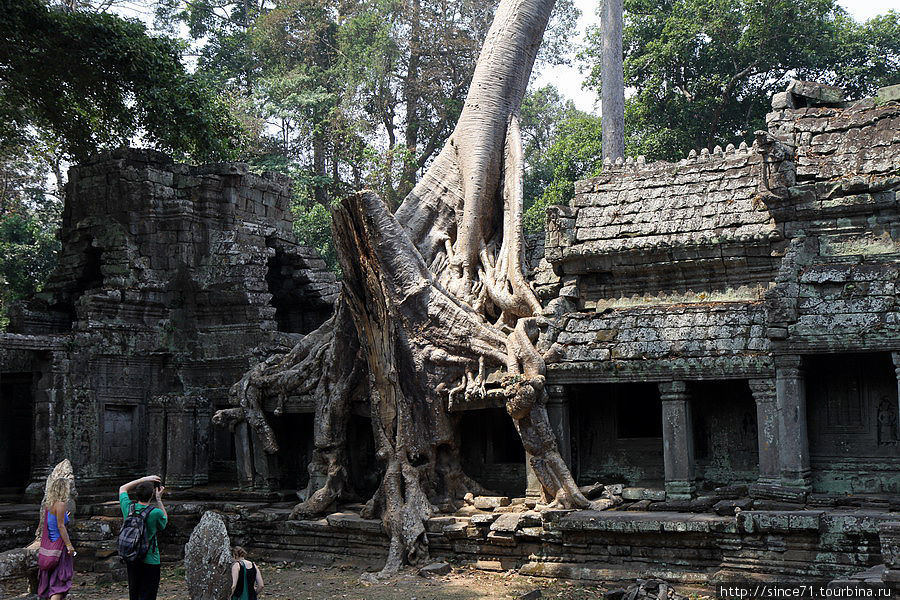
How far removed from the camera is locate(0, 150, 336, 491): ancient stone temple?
57.3 ft

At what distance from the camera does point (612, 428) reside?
13633 mm

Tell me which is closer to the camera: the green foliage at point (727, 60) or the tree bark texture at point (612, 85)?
the tree bark texture at point (612, 85)

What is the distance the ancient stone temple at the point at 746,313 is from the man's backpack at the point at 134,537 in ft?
19.7

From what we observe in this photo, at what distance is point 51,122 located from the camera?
2098 cm

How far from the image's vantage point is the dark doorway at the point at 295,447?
1623 centimetres

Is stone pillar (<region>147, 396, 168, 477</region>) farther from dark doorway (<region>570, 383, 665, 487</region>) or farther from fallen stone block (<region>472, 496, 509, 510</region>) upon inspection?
dark doorway (<region>570, 383, 665, 487</region>)

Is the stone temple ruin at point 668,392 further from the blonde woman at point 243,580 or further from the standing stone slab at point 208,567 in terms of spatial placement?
the blonde woman at point 243,580

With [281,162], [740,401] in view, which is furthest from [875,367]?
[281,162]

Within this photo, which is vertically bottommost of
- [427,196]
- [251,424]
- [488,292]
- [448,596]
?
[448,596]

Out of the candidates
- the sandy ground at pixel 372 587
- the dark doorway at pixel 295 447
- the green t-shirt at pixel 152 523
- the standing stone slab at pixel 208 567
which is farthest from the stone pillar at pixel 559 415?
the green t-shirt at pixel 152 523

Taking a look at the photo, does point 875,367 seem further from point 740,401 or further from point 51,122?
point 51,122

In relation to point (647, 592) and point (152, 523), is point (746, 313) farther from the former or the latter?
point (152, 523)

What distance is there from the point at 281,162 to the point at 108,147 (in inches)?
308

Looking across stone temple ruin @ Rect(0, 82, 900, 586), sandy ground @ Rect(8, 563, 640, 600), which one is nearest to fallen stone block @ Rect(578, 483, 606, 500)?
stone temple ruin @ Rect(0, 82, 900, 586)
